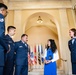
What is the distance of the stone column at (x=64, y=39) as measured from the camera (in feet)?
17.3

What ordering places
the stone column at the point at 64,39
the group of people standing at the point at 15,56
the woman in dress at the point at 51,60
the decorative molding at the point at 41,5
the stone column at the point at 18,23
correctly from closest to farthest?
the group of people standing at the point at 15,56 → the woman in dress at the point at 51,60 → the stone column at the point at 64,39 → the stone column at the point at 18,23 → the decorative molding at the point at 41,5

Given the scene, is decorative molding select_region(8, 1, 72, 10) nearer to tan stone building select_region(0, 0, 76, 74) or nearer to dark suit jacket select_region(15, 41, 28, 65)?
tan stone building select_region(0, 0, 76, 74)

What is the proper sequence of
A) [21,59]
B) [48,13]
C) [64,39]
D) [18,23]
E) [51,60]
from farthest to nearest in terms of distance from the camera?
[48,13]
[18,23]
[64,39]
[51,60]
[21,59]

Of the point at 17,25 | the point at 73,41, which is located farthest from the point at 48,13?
the point at 73,41

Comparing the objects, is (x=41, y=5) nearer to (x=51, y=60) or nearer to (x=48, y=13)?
(x=48, y=13)

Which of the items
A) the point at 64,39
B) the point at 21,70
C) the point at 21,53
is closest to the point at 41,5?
the point at 64,39

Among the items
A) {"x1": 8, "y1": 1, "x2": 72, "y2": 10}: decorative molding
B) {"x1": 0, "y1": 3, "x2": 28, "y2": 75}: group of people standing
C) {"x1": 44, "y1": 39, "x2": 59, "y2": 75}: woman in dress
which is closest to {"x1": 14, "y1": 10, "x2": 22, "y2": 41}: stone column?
{"x1": 8, "y1": 1, "x2": 72, "y2": 10}: decorative molding

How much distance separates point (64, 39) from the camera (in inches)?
219

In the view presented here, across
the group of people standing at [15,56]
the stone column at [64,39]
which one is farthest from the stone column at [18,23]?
the group of people standing at [15,56]

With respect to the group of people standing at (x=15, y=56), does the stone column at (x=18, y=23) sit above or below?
above

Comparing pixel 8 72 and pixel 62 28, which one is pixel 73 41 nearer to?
pixel 8 72

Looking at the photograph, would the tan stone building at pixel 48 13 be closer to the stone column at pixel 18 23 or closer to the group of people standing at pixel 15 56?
the stone column at pixel 18 23

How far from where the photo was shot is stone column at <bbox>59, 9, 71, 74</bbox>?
208 inches

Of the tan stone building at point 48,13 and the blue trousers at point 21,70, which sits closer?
the blue trousers at point 21,70
